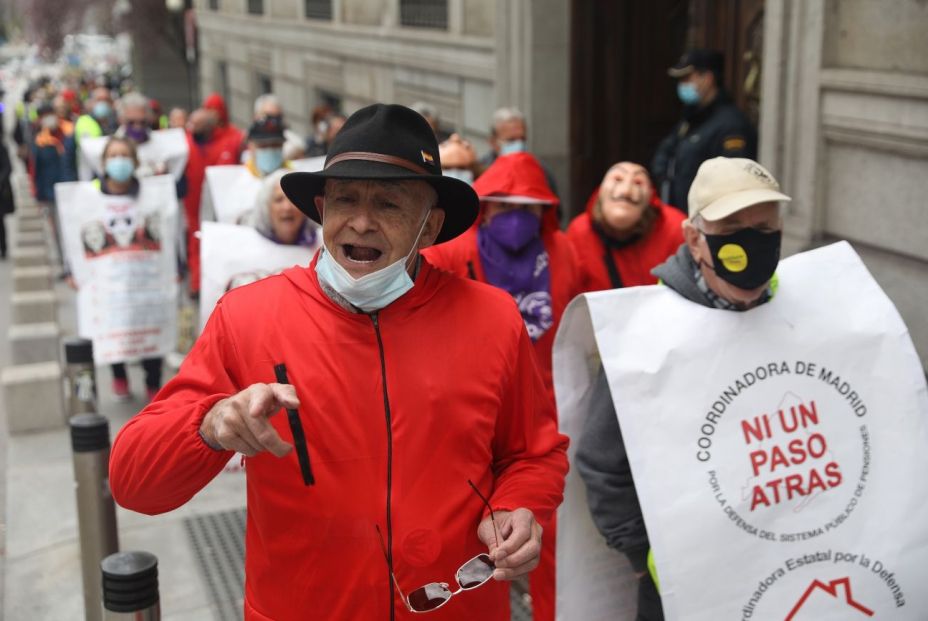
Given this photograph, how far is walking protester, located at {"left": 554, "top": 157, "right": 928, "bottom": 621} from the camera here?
10.2 ft

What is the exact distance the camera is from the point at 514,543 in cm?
259

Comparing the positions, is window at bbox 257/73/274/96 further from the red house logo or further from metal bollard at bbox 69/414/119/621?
the red house logo

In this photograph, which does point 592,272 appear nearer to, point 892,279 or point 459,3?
point 892,279

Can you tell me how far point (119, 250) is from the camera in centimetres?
776

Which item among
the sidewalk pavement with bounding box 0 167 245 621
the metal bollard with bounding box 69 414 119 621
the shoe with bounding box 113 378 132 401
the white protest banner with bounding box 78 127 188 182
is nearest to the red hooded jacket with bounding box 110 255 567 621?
the metal bollard with bounding box 69 414 119 621

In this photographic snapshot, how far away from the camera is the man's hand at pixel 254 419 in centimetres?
225

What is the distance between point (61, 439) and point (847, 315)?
6120mm

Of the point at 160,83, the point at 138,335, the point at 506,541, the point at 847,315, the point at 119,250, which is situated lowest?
the point at 160,83

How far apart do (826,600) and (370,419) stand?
1387 mm

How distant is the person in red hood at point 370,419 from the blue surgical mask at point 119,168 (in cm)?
525

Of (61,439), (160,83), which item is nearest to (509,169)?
(61,439)

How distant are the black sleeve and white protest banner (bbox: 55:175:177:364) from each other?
17.1ft

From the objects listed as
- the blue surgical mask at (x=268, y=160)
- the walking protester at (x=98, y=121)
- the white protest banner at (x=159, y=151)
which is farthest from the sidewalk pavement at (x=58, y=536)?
the walking protester at (x=98, y=121)

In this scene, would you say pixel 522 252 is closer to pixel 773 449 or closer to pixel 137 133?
pixel 773 449
